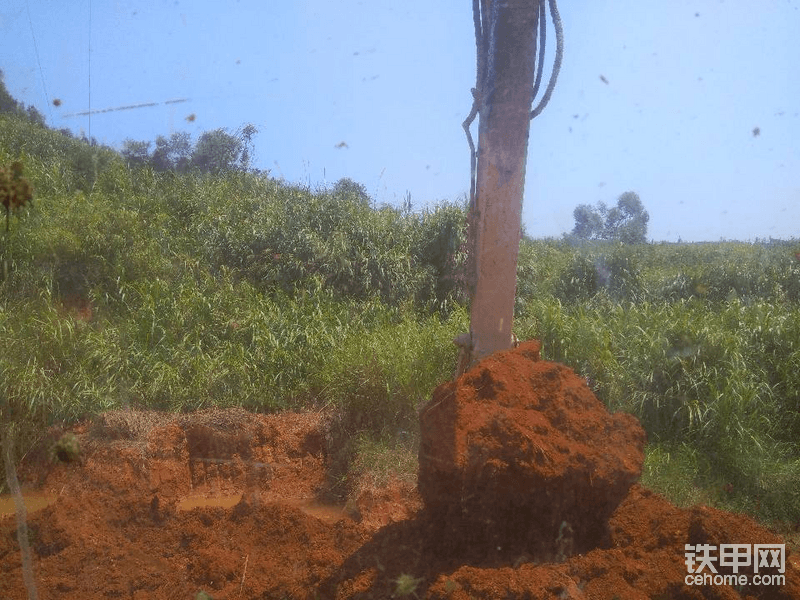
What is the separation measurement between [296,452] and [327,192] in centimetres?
646

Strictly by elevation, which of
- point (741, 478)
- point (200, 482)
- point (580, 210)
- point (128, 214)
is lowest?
point (200, 482)

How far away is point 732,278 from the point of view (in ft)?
41.3

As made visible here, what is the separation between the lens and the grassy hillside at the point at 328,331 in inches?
239

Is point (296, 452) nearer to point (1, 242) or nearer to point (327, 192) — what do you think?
point (1, 242)

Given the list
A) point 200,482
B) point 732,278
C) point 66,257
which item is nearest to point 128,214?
point 66,257

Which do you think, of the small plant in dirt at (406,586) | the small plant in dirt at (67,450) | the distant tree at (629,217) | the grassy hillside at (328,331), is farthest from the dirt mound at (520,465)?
the distant tree at (629,217)

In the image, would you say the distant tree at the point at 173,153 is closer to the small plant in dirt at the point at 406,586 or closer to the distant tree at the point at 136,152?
the distant tree at the point at 136,152

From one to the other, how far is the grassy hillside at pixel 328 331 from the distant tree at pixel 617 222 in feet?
23.3

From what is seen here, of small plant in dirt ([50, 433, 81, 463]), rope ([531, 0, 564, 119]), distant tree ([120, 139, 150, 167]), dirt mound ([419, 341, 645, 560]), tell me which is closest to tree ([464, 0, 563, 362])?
rope ([531, 0, 564, 119])

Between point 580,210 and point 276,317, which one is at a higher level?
point 580,210

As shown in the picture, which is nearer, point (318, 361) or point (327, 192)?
point (318, 361)

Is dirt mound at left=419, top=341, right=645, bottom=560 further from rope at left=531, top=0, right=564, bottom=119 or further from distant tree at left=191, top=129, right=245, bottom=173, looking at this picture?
distant tree at left=191, top=129, right=245, bottom=173

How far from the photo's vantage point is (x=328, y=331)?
25.3ft

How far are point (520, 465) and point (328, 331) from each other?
491 cm
